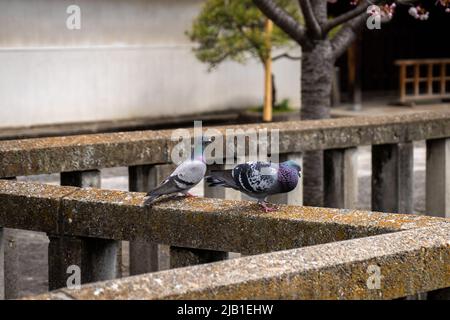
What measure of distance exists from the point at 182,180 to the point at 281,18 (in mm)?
4524

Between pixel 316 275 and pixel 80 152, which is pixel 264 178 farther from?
pixel 80 152

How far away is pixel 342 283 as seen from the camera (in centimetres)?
340

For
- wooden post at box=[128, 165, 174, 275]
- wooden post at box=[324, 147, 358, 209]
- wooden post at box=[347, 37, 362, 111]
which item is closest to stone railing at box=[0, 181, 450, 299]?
wooden post at box=[128, 165, 174, 275]

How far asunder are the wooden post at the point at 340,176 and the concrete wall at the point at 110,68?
36.5 feet

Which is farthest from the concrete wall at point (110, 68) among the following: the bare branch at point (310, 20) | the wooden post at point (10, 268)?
the wooden post at point (10, 268)

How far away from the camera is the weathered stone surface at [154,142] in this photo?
5684mm

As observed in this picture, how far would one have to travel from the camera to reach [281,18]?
8.64 m

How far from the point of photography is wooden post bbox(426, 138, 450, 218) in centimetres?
736

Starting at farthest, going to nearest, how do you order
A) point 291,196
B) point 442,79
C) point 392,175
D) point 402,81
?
point 442,79, point 402,81, point 392,175, point 291,196

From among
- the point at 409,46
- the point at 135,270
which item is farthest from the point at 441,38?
the point at 135,270

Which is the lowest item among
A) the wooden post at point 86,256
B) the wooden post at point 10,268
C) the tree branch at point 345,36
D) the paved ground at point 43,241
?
the paved ground at point 43,241

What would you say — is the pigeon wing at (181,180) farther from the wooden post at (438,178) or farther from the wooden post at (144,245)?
the wooden post at (438,178)

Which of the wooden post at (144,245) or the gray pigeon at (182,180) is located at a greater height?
the gray pigeon at (182,180)

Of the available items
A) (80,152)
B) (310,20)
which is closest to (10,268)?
(80,152)
